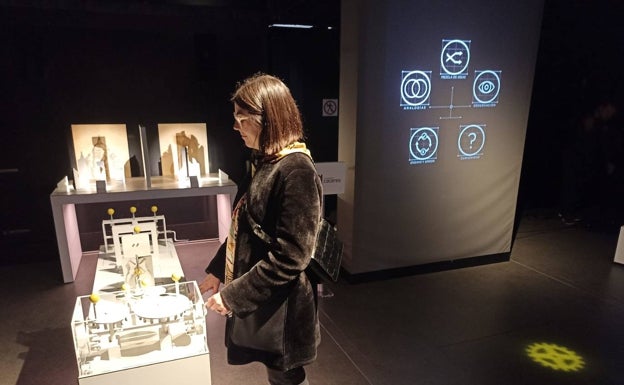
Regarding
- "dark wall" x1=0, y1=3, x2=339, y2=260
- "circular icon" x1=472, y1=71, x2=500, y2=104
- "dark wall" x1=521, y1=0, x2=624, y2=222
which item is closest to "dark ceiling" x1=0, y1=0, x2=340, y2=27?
"dark wall" x1=0, y1=3, x2=339, y2=260

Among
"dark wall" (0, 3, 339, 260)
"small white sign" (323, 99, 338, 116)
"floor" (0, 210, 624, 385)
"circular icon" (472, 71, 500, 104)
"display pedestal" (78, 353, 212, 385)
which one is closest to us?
"display pedestal" (78, 353, 212, 385)

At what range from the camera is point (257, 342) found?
1479mm

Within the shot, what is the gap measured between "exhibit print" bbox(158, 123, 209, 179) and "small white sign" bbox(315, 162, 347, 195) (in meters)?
1.07

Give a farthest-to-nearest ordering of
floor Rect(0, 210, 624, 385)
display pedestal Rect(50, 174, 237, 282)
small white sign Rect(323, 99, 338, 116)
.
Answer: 1. small white sign Rect(323, 99, 338, 116)
2. display pedestal Rect(50, 174, 237, 282)
3. floor Rect(0, 210, 624, 385)

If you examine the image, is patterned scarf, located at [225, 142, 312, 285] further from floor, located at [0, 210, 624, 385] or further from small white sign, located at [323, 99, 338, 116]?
small white sign, located at [323, 99, 338, 116]

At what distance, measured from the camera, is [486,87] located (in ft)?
11.8

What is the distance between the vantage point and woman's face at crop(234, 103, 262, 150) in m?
1.38

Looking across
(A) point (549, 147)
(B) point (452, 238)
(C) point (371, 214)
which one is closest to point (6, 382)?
(C) point (371, 214)

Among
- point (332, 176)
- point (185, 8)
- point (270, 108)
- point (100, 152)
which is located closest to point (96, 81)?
point (100, 152)

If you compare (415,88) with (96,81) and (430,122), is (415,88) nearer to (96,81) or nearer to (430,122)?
(430,122)

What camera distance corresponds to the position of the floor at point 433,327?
97.0 inches

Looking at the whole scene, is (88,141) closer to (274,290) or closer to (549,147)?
(274,290)

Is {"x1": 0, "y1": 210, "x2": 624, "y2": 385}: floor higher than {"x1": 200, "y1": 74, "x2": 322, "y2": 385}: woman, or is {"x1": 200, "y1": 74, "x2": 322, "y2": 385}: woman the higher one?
{"x1": 200, "y1": 74, "x2": 322, "y2": 385}: woman

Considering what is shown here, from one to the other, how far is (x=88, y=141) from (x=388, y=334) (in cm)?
273
